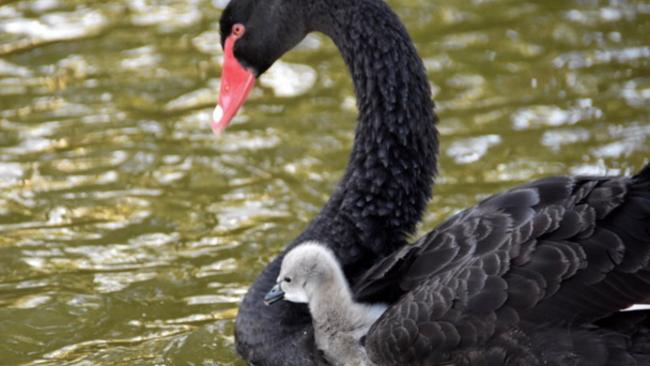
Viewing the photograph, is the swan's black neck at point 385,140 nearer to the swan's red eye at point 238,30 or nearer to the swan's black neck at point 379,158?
the swan's black neck at point 379,158

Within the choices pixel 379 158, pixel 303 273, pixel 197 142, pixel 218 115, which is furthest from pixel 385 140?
pixel 197 142

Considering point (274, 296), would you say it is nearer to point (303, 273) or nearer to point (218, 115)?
point (303, 273)

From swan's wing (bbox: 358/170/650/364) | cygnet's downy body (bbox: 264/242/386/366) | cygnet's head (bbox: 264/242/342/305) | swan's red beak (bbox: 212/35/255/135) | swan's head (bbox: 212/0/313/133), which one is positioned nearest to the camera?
swan's wing (bbox: 358/170/650/364)

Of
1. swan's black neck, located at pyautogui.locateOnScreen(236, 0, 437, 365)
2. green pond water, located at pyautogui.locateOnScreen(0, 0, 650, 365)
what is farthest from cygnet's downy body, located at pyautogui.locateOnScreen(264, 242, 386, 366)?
green pond water, located at pyautogui.locateOnScreen(0, 0, 650, 365)

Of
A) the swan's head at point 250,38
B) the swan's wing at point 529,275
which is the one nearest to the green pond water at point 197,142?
the swan's head at point 250,38

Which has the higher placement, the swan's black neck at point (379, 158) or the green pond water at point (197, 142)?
the swan's black neck at point (379, 158)

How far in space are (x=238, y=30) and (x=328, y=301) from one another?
1.35 metres

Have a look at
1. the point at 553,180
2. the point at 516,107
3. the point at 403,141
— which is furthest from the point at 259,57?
the point at 516,107

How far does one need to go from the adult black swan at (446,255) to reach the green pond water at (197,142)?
0.59 m

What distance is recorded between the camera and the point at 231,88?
5469 mm

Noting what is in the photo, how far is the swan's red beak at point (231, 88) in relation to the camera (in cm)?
544

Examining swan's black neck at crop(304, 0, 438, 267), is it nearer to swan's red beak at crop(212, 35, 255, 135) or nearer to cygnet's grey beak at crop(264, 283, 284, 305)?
cygnet's grey beak at crop(264, 283, 284, 305)

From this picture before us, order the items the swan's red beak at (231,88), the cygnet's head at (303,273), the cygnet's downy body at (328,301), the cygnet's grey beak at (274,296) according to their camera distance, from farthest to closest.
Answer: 1. the swan's red beak at (231,88)
2. the cygnet's grey beak at (274,296)
3. the cygnet's head at (303,273)
4. the cygnet's downy body at (328,301)

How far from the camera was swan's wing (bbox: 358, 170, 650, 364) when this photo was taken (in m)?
3.97
